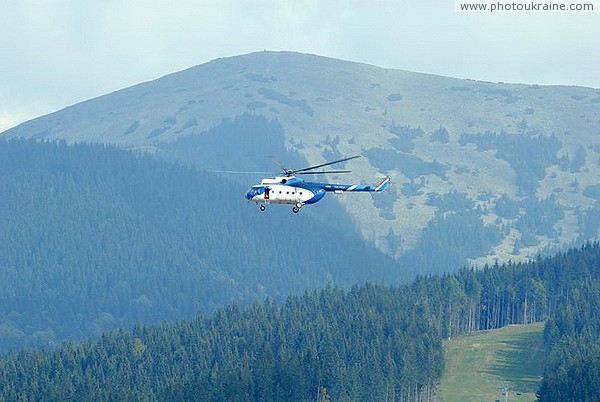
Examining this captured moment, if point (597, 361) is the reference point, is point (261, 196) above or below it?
above

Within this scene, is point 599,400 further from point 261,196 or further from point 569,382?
point 261,196

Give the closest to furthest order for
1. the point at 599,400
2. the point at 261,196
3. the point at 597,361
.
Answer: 1. the point at 261,196
2. the point at 599,400
3. the point at 597,361

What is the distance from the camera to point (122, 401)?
199 metres

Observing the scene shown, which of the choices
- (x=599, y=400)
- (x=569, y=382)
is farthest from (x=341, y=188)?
(x=569, y=382)

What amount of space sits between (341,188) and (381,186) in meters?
10.5

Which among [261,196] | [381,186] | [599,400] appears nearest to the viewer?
[261,196]

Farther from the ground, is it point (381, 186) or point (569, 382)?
point (381, 186)

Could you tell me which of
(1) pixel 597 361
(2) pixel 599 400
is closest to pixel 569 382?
(1) pixel 597 361

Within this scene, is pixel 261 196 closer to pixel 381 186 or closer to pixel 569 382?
pixel 381 186

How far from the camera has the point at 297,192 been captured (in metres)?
148

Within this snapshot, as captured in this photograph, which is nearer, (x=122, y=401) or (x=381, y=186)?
(x=381, y=186)

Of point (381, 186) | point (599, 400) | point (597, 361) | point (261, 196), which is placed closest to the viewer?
point (261, 196)

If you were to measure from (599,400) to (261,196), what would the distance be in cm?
5812

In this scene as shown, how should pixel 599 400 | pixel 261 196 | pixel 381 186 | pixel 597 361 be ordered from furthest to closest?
pixel 597 361, pixel 599 400, pixel 381 186, pixel 261 196
